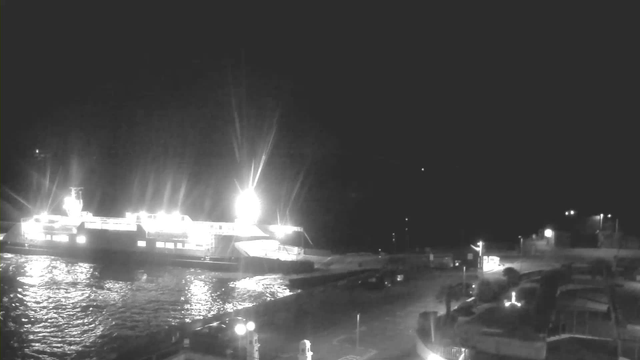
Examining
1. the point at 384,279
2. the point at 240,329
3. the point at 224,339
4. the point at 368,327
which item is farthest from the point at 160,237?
the point at 240,329

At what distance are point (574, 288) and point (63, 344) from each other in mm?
9374

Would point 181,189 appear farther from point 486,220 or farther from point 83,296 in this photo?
point 83,296

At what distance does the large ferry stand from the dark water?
0.87 m

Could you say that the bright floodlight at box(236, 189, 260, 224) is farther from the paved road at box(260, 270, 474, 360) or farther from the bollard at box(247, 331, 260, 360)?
the bollard at box(247, 331, 260, 360)

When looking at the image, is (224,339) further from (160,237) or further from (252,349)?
(160,237)

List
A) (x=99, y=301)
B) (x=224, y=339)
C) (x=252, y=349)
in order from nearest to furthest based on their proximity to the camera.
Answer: (x=252, y=349), (x=224, y=339), (x=99, y=301)

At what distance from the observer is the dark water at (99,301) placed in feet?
29.8

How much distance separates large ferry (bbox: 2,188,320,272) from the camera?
53.3 feet

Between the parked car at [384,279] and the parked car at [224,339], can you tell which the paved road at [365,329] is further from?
the parked car at [224,339]

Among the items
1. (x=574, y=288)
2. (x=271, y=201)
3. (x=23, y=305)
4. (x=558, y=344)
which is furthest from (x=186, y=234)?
(x=271, y=201)

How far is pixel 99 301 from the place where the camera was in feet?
40.1

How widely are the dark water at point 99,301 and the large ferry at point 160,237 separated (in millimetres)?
868

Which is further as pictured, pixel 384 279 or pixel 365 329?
pixel 384 279

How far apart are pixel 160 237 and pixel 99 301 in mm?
5540
